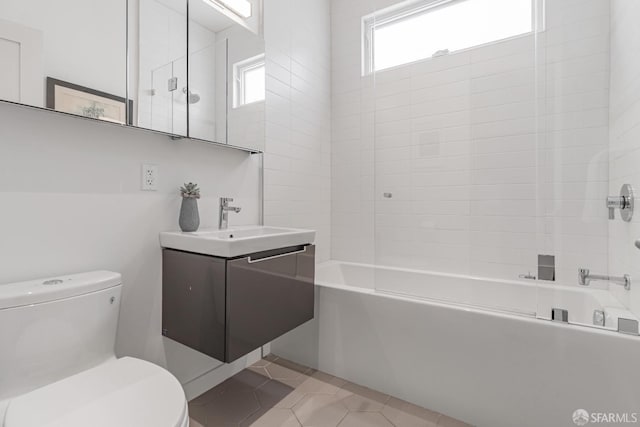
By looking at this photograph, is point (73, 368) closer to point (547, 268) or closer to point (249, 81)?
point (249, 81)

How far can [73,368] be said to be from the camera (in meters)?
1.08

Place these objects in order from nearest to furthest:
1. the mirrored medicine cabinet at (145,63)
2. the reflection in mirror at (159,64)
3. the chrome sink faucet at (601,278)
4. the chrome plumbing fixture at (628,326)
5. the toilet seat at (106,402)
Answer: the toilet seat at (106,402), the mirrored medicine cabinet at (145,63), the chrome plumbing fixture at (628,326), the reflection in mirror at (159,64), the chrome sink faucet at (601,278)

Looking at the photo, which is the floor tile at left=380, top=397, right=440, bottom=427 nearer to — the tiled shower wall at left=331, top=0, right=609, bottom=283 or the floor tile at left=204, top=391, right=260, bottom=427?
the floor tile at left=204, top=391, right=260, bottom=427

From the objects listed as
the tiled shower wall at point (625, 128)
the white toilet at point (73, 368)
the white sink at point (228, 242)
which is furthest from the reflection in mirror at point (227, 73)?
the tiled shower wall at point (625, 128)

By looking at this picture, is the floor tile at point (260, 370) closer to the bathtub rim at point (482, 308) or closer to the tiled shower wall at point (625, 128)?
the bathtub rim at point (482, 308)

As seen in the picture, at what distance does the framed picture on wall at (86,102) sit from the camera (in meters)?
1.14

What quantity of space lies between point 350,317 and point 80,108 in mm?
1655

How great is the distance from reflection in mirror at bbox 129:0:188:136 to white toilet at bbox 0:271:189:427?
2.49ft

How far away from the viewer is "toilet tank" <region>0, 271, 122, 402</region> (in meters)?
0.95

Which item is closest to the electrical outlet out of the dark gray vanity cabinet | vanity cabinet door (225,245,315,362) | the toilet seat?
the dark gray vanity cabinet

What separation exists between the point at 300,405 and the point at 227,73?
1.92m

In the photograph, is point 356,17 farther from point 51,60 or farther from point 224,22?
point 51,60

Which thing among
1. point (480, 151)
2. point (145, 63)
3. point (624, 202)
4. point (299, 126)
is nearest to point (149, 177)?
point (145, 63)

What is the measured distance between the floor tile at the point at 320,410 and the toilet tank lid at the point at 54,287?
1.09m
